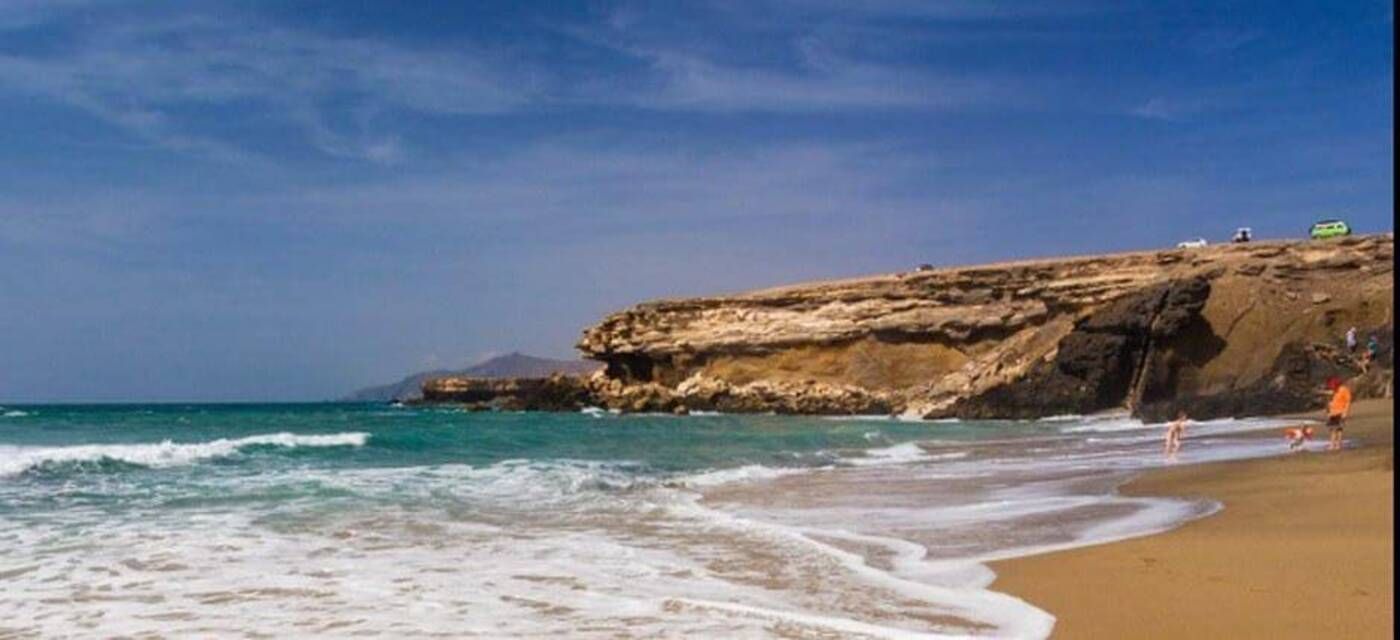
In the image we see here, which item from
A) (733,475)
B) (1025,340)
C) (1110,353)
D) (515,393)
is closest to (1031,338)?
(1025,340)

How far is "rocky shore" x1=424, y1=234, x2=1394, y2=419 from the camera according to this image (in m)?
38.2

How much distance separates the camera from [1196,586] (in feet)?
21.2

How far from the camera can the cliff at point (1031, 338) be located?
3838cm

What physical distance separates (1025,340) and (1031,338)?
0.79 feet

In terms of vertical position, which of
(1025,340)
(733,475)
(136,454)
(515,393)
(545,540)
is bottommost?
(733,475)

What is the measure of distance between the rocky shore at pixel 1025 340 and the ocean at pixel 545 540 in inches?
735

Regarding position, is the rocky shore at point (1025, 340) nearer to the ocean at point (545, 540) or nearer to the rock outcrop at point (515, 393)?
the rock outcrop at point (515, 393)

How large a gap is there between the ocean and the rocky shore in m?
18.7

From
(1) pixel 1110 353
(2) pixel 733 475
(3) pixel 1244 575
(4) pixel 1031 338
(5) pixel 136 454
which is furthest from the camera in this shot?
(4) pixel 1031 338

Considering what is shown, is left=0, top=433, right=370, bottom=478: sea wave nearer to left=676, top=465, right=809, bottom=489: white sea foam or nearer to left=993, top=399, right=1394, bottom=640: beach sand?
left=676, top=465, right=809, bottom=489: white sea foam

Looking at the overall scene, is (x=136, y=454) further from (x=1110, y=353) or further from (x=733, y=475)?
(x=1110, y=353)

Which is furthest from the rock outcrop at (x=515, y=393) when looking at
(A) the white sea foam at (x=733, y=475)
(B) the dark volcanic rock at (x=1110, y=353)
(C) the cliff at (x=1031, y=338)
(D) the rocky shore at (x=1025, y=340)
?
(A) the white sea foam at (x=733, y=475)

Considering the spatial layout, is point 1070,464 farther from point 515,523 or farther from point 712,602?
point 712,602

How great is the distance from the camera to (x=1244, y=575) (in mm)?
6648
